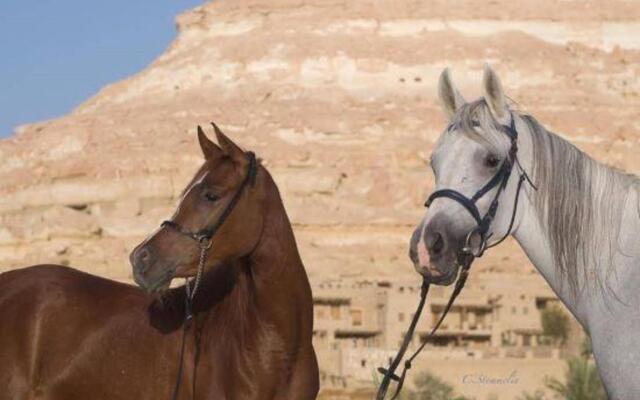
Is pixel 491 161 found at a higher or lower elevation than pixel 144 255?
higher

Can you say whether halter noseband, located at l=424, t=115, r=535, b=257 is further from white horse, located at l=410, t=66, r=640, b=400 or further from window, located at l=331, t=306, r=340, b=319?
window, located at l=331, t=306, r=340, b=319

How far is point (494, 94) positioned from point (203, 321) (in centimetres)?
189

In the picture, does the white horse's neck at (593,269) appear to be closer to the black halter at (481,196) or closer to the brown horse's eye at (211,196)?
the black halter at (481,196)

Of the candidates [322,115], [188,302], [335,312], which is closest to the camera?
[188,302]

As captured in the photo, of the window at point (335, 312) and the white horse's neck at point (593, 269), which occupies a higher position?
the white horse's neck at point (593, 269)

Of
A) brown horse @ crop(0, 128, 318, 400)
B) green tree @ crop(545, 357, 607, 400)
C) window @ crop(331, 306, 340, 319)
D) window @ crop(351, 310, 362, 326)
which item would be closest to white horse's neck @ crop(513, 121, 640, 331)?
brown horse @ crop(0, 128, 318, 400)

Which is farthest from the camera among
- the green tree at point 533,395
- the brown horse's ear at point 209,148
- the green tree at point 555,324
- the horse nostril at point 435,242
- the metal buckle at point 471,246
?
the green tree at point 555,324

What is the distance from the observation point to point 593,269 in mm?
7270

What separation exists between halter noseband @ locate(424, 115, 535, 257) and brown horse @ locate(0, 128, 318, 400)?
120cm

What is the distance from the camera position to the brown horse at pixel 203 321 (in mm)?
8219

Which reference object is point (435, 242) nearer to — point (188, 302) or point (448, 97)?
point (448, 97)

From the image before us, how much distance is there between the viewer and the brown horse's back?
8.62 m

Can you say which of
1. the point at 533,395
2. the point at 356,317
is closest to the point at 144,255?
the point at 533,395

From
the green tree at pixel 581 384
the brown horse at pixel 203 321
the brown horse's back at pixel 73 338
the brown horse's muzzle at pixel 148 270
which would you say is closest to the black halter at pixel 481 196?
the brown horse at pixel 203 321
